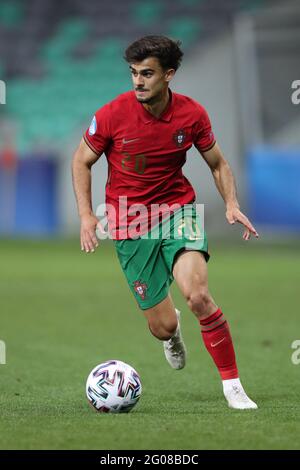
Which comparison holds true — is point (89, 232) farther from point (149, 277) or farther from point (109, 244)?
point (109, 244)

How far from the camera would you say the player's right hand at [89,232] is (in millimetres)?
6012

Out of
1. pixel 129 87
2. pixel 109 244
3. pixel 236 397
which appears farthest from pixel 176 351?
pixel 129 87

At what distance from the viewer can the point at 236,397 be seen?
5934 millimetres

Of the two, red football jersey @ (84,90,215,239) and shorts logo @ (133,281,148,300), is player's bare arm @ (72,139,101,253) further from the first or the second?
shorts logo @ (133,281,148,300)

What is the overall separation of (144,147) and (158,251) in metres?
0.63

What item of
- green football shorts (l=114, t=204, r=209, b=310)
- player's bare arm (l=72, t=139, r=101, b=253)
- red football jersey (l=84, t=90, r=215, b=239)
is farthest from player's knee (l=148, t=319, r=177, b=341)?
player's bare arm (l=72, t=139, r=101, b=253)

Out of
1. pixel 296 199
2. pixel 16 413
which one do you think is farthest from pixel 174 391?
pixel 296 199

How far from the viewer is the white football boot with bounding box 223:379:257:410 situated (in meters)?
5.87

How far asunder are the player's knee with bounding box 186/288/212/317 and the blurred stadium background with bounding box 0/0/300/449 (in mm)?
547

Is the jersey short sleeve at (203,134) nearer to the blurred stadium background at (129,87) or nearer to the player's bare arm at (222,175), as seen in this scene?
the player's bare arm at (222,175)

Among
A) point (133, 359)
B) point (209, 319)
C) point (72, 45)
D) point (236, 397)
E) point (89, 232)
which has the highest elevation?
point (72, 45)

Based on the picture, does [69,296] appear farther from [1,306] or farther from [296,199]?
[296,199]

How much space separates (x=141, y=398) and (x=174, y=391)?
39cm

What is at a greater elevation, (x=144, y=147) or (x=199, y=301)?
(x=144, y=147)
